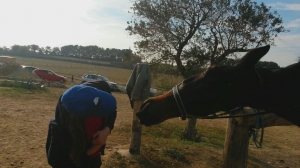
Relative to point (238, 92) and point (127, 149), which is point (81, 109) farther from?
point (127, 149)

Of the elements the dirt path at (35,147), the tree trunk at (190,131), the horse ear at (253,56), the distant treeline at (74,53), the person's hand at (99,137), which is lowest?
the dirt path at (35,147)

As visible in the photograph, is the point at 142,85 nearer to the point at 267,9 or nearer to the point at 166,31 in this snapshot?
the point at 166,31

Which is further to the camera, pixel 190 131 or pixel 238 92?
pixel 190 131

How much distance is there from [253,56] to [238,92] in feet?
1.01

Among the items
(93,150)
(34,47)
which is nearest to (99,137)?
(93,150)

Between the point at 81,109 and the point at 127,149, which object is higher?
the point at 81,109

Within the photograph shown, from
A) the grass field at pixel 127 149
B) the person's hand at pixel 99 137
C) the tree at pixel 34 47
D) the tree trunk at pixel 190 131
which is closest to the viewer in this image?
the person's hand at pixel 99 137

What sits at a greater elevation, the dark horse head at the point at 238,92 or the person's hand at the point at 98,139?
the dark horse head at the point at 238,92

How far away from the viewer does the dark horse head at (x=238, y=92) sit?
2.01m

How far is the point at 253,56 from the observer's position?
6.40 ft

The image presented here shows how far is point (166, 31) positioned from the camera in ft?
26.9

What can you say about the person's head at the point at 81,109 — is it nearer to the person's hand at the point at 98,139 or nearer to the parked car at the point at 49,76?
the person's hand at the point at 98,139

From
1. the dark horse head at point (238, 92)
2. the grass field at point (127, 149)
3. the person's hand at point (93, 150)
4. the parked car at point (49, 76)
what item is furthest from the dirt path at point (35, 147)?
the parked car at point (49, 76)

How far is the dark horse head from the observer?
Result: 6.58ft
